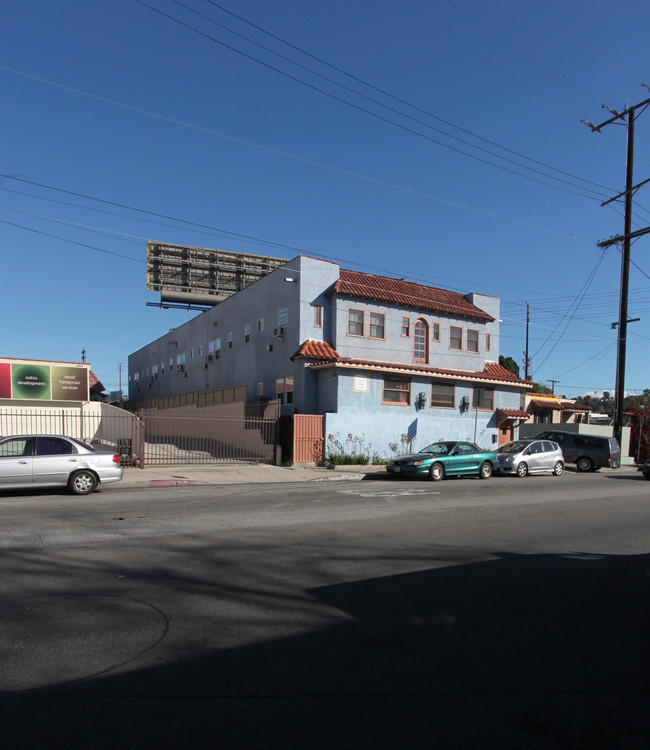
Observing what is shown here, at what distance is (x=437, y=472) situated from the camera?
764 inches

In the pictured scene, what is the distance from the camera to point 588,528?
10.2 metres

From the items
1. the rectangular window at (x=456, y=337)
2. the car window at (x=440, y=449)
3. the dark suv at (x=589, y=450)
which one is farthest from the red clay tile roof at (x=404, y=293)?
the car window at (x=440, y=449)

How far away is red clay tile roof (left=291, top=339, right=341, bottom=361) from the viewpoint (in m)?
24.4

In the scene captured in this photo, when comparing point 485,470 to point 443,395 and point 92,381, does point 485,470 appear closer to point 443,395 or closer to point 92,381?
point 443,395

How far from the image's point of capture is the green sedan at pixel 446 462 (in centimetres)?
1928

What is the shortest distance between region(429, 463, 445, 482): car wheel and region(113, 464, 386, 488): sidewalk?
2.74 m

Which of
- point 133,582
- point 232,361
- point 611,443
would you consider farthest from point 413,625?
point 232,361

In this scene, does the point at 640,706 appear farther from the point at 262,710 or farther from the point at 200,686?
the point at 200,686

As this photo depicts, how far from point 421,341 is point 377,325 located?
9.64 ft

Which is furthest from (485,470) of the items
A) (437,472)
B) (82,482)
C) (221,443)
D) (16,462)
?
(16,462)

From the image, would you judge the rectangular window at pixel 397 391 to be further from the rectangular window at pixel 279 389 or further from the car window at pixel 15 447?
the car window at pixel 15 447

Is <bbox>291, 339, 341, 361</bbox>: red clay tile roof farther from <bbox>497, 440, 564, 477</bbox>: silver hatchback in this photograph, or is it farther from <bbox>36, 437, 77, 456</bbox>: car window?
<bbox>36, 437, 77, 456</bbox>: car window

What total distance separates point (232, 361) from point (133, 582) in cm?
2772

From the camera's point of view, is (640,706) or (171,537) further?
(171,537)
